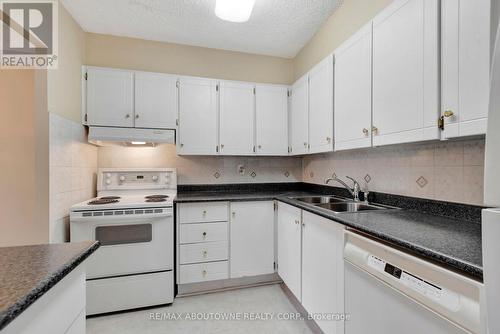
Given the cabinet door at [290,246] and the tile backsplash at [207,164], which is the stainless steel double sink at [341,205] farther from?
the tile backsplash at [207,164]

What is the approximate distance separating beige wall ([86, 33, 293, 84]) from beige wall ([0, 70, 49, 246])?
0.88 m

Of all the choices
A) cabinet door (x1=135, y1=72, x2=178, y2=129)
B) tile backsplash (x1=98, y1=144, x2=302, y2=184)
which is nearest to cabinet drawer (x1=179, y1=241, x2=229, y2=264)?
tile backsplash (x1=98, y1=144, x2=302, y2=184)

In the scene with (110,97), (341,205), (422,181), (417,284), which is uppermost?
(110,97)

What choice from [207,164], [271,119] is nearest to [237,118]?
[271,119]

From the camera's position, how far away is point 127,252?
1.95m

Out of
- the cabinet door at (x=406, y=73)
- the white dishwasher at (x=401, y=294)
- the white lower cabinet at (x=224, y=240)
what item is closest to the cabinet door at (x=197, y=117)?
the white lower cabinet at (x=224, y=240)

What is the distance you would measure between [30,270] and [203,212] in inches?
63.1

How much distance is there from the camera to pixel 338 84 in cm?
177

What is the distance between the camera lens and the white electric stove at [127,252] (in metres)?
1.88

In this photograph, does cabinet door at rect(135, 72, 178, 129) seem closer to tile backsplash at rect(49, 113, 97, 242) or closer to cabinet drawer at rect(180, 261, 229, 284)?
tile backsplash at rect(49, 113, 97, 242)

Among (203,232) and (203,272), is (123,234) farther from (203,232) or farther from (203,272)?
(203,272)

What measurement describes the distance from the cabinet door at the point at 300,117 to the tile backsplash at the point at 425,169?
1.45 ft

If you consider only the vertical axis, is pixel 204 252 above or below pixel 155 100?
below

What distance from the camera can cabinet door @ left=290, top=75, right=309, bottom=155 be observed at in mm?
2297
